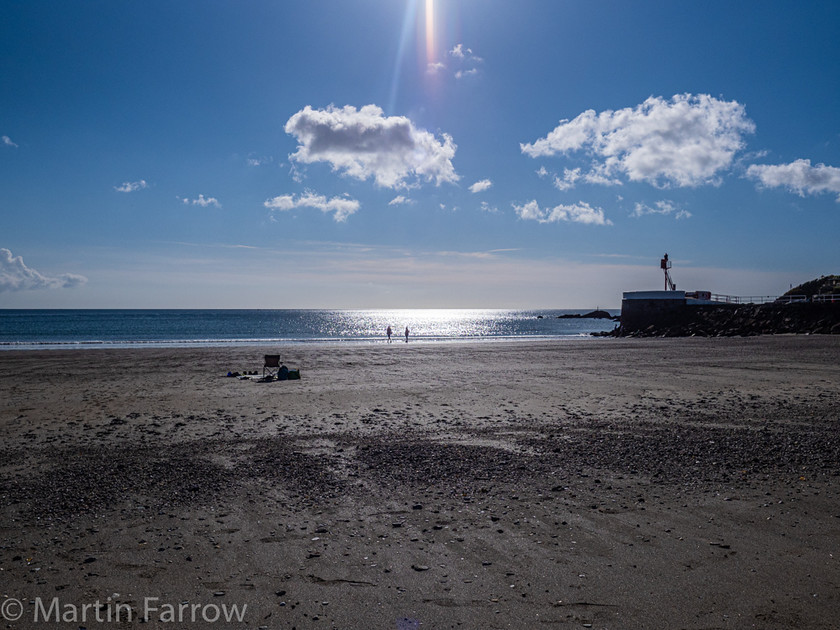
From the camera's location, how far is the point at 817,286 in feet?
224

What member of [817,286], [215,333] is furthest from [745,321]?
[215,333]

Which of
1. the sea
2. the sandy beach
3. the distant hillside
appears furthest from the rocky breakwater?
the sandy beach

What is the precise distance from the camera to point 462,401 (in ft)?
46.7

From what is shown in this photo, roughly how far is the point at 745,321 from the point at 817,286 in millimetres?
25807

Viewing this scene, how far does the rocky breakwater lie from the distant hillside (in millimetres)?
15130

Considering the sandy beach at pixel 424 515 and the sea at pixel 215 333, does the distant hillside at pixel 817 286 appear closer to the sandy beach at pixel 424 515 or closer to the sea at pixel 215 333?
the sea at pixel 215 333

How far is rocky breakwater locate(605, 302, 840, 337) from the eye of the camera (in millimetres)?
46834

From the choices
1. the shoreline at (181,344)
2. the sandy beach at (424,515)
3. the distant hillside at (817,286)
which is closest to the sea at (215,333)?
the shoreline at (181,344)

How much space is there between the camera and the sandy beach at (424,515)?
4320 mm

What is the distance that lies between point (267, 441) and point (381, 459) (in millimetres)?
2647

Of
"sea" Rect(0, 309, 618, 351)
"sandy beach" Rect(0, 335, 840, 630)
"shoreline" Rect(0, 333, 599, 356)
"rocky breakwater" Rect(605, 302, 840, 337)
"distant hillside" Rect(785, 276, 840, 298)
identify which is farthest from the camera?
"distant hillside" Rect(785, 276, 840, 298)

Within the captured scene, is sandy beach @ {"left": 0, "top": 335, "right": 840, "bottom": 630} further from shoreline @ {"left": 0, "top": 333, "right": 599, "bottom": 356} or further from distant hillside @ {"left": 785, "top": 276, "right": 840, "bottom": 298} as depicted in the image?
distant hillside @ {"left": 785, "top": 276, "right": 840, "bottom": 298}

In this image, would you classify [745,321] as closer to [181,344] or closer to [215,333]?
[181,344]

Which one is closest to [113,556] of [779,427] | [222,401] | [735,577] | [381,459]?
[381,459]
